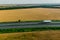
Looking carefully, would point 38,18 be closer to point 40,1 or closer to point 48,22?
point 48,22

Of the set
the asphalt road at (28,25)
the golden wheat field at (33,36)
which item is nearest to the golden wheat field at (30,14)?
the asphalt road at (28,25)

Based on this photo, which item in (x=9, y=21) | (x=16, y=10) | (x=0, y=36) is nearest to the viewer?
(x=0, y=36)

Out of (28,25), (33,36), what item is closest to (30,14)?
(28,25)

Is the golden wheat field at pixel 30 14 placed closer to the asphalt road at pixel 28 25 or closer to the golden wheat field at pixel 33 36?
the asphalt road at pixel 28 25

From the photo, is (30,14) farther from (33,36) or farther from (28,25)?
(33,36)

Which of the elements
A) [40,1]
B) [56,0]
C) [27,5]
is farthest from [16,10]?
[56,0]

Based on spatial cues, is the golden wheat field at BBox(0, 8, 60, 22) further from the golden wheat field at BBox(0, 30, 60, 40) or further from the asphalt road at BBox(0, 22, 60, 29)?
the golden wheat field at BBox(0, 30, 60, 40)
